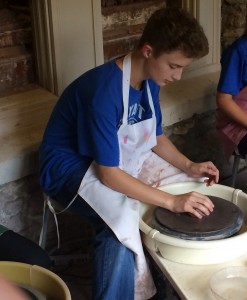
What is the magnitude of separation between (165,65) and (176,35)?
0.10m

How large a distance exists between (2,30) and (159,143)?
2.87 feet

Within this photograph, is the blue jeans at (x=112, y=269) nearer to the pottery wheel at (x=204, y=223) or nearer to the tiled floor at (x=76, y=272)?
the pottery wheel at (x=204, y=223)

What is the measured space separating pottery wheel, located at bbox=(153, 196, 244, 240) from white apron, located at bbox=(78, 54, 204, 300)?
0.08m

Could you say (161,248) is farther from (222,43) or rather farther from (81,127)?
(222,43)

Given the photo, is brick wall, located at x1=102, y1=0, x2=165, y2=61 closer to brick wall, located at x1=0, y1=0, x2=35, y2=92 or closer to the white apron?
brick wall, located at x1=0, y1=0, x2=35, y2=92

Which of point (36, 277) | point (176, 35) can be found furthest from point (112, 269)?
point (176, 35)

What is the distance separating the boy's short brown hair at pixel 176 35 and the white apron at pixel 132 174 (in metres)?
0.12

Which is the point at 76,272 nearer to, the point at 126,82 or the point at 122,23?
the point at 126,82

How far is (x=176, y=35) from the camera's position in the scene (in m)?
1.53

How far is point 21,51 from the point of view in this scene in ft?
7.73

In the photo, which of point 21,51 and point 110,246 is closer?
point 110,246

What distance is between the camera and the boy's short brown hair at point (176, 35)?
60.1 inches

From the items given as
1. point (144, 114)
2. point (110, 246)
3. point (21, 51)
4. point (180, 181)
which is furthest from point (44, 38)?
point (110, 246)

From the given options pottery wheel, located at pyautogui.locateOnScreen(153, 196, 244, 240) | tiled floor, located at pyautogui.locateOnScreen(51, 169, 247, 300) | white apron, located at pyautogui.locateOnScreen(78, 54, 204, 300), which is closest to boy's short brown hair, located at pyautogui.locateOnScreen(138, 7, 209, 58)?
white apron, located at pyautogui.locateOnScreen(78, 54, 204, 300)
